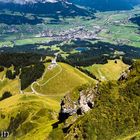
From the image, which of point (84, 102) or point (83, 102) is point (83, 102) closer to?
point (83, 102)

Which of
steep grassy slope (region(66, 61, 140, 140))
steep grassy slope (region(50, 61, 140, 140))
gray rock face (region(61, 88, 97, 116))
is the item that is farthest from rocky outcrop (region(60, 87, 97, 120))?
steep grassy slope (region(66, 61, 140, 140))

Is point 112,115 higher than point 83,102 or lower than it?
higher

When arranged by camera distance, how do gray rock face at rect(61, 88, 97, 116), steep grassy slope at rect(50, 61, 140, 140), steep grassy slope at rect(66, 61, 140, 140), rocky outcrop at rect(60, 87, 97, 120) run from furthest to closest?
rocky outcrop at rect(60, 87, 97, 120), gray rock face at rect(61, 88, 97, 116), steep grassy slope at rect(50, 61, 140, 140), steep grassy slope at rect(66, 61, 140, 140)

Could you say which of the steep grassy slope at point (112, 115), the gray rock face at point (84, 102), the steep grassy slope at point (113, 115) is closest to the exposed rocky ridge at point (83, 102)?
the gray rock face at point (84, 102)

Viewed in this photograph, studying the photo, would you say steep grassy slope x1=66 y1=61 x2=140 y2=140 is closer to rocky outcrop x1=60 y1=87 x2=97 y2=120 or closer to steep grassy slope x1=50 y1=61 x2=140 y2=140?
steep grassy slope x1=50 y1=61 x2=140 y2=140

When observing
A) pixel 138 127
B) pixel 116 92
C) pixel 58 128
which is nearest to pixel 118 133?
pixel 138 127

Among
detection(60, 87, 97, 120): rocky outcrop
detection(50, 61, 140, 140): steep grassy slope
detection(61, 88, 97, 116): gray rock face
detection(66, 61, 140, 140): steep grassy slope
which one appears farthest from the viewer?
detection(60, 87, 97, 120): rocky outcrop

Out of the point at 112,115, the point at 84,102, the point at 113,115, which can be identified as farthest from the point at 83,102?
the point at 113,115

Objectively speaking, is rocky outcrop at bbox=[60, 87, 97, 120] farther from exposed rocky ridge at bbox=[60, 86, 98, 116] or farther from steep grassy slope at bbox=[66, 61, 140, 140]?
steep grassy slope at bbox=[66, 61, 140, 140]

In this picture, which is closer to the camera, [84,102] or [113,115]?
[113,115]

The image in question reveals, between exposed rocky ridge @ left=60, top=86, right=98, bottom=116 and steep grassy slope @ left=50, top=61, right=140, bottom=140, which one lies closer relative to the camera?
steep grassy slope @ left=50, top=61, right=140, bottom=140

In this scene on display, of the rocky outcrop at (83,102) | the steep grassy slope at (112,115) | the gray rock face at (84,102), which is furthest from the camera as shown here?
the rocky outcrop at (83,102)

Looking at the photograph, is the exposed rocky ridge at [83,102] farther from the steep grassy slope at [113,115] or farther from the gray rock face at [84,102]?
the steep grassy slope at [113,115]
